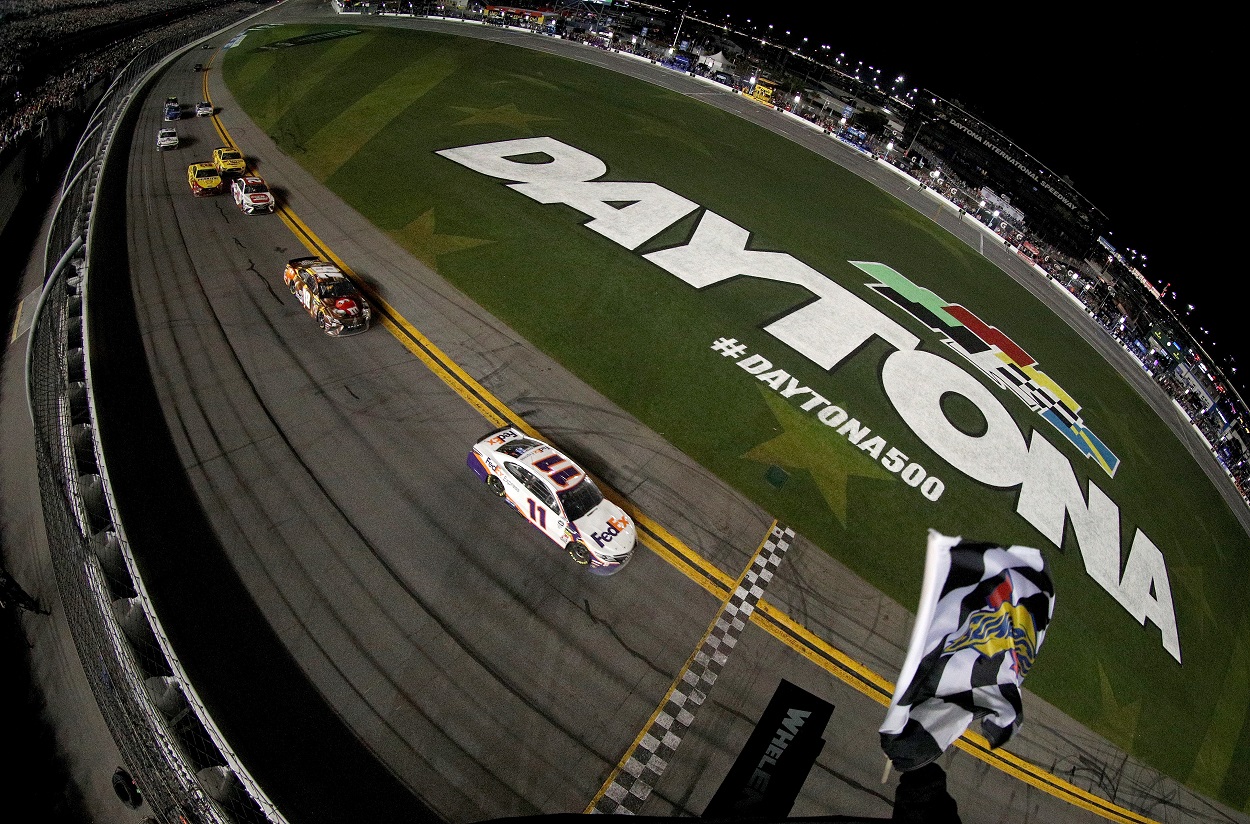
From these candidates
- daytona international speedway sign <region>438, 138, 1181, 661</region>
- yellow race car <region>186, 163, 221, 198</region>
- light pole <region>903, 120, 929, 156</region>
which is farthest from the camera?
light pole <region>903, 120, 929, 156</region>

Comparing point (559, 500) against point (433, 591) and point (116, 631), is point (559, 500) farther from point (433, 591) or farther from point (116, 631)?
point (116, 631)

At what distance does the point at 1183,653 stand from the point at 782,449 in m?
13.7

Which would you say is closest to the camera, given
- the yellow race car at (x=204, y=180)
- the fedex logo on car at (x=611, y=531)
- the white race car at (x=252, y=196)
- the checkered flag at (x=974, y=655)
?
the checkered flag at (x=974, y=655)

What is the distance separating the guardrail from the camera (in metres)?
8.60

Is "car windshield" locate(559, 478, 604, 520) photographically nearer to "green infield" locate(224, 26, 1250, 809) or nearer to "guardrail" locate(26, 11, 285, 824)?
"green infield" locate(224, 26, 1250, 809)

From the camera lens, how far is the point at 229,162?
87.9 ft

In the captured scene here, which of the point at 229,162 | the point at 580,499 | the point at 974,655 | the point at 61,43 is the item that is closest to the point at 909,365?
the point at 580,499

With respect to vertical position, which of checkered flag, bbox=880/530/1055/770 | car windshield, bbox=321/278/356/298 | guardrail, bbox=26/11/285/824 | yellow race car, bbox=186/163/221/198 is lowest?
guardrail, bbox=26/11/285/824

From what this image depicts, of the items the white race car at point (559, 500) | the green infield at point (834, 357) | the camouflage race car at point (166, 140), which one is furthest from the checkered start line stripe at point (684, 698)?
the camouflage race car at point (166, 140)

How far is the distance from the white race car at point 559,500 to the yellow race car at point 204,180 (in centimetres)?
2133

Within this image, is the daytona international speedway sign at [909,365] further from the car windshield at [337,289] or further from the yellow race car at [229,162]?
the car windshield at [337,289]

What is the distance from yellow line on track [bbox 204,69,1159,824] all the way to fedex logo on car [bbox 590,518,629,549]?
1.16m

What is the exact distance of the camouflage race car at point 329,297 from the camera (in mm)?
18547

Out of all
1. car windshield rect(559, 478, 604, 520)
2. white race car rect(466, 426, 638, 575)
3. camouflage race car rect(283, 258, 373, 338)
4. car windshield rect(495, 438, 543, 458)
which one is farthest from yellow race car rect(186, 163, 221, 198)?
car windshield rect(559, 478, 604, 520)
